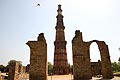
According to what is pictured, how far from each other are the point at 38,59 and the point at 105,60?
553 cm

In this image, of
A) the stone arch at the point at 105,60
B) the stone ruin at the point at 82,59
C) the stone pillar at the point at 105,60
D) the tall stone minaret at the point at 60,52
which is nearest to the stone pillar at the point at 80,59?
the stone ruin at the point at 82,59

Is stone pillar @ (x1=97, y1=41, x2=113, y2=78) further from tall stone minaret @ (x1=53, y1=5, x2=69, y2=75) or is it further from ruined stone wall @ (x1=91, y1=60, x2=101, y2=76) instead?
tall stone minaret @ (x1=53, y1=5, x2=69, y2=75)

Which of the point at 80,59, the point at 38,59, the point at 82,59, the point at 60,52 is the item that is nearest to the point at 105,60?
the point at 82,59

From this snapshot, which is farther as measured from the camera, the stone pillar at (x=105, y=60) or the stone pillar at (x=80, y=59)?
the stone pillar at (x=105, y=60)

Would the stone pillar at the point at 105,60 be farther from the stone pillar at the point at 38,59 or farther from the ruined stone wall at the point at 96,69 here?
the ruined stone wall at the point at 96,69

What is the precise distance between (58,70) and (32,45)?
506 inches

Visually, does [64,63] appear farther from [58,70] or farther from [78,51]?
[78,51]

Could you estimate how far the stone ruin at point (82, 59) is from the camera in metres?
12.4

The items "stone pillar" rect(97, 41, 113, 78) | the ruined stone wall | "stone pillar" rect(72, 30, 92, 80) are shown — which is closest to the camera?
"stone pillar" rect(72, 30, 92, 80)

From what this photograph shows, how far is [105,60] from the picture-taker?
13633mm

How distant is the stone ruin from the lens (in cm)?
1241

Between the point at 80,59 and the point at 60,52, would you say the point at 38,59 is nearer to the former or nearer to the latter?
the point at 80,59

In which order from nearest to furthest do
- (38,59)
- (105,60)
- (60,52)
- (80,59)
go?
(38,59) < (80,59) < (105,60) < (60,52)

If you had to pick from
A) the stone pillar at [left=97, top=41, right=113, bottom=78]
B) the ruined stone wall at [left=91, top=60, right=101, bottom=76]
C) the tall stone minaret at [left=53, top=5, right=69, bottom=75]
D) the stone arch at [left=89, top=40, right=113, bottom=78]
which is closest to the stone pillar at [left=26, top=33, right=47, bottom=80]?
the stone arch at [left=89, top=40, right=113, bottom=78]
